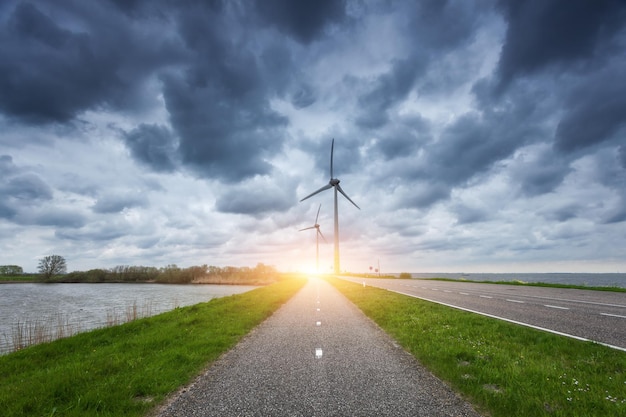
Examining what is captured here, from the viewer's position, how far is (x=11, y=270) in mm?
144875

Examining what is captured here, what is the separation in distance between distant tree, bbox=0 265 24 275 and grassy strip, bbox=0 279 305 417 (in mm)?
182953

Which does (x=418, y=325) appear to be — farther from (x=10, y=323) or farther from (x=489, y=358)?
(x=10, y=323)

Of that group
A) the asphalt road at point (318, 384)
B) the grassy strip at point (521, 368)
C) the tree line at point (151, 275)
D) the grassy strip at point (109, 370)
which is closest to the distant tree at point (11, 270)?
the tree line at point (151, 275)

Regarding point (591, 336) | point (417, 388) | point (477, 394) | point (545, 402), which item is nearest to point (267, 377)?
point (417, 388)

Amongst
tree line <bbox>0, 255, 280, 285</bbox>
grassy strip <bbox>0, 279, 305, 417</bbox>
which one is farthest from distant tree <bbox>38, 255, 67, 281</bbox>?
grassy strip <bbox>0, 279, 305, 417</bbox>

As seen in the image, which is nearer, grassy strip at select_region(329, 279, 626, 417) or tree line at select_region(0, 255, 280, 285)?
grassy strip at select_region(329, 279, 626, 417)

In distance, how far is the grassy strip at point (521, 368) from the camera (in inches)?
209

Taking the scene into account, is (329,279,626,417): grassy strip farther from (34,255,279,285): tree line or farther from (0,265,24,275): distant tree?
(0,265,24,275): distant tree

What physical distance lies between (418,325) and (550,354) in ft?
16.3

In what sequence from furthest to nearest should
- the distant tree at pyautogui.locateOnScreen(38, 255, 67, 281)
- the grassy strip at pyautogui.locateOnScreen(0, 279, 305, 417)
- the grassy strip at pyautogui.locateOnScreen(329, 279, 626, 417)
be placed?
1. the distant tree at pyautogui.locateOnScreen(38, 255, 67, 281)
2. the grassy strip at pyautogui.locateOnScreen(0, 279, 305, 417)
3. the grassy strip at pyautogui.locateOnScreen(329, 279, 626, 417)

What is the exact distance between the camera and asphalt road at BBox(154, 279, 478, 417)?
5316 mm

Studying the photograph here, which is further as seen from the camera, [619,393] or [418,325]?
[418,325]

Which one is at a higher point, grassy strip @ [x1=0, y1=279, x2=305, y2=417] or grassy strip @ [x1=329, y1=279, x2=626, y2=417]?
grassy strip @ [x1=329, y1=279, x2=626, y2=417]

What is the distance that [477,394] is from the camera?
581 cm
